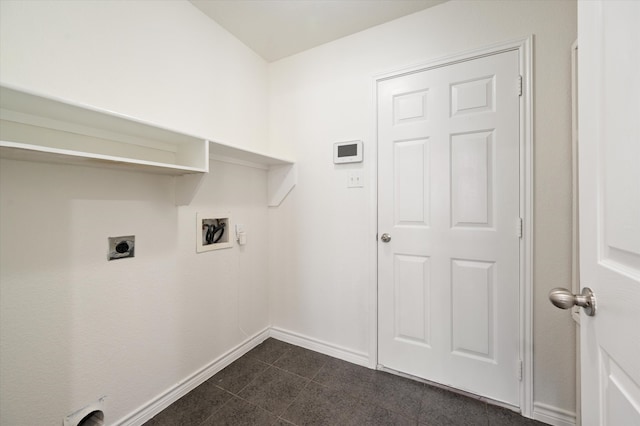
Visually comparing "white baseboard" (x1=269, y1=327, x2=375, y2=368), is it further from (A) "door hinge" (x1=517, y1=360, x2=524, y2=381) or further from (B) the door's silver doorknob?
(B) the door's silver doorknob

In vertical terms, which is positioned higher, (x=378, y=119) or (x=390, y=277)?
(x=378, y=119)

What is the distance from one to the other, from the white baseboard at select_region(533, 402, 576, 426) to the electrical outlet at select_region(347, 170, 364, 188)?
165cm

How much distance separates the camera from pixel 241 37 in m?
1.94

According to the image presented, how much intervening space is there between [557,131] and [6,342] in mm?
2737

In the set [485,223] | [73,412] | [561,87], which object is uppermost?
[561,87]

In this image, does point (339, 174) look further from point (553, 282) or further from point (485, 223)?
point (553, 282)

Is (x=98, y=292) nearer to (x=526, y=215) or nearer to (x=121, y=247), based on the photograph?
(x=121, y=247)

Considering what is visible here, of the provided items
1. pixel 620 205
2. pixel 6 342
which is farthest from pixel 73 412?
pixel 620 205

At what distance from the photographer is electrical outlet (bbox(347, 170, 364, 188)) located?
1855mm

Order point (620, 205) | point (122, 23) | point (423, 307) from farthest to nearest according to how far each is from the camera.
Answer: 1. point (423, 307)
2. point (122, 23)
3. point (620, 205)

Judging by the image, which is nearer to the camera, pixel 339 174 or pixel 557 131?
pixel 557 131

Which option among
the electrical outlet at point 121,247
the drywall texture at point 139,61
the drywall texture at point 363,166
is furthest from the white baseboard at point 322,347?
the drywall texture at point 139,61

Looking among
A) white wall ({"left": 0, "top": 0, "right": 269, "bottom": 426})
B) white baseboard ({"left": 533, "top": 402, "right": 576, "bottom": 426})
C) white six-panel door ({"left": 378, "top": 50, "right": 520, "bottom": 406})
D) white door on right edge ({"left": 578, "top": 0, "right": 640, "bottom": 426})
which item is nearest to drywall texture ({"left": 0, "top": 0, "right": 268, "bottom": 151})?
white wall ({"left": 0, "top": 0, "right": 269, "bottom": 426})

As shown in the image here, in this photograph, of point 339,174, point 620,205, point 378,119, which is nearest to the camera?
point 620,205
